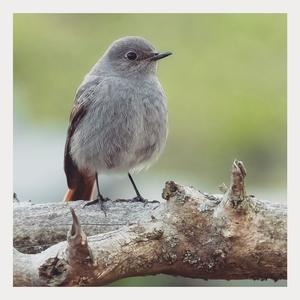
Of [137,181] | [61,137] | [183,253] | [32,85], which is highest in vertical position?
[32,85]

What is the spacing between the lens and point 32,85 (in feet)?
15.7

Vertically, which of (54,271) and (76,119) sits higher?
(76,119)

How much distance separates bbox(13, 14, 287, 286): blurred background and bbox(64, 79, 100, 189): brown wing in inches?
2.8

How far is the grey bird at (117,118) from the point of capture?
4590mm

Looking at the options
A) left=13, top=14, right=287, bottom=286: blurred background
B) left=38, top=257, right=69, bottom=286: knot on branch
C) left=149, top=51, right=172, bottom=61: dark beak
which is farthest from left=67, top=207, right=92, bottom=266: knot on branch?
left=149, top=51, right=172, bottom=61: dark beak

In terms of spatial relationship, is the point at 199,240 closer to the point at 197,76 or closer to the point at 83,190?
the point at 83,190

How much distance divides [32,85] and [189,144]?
1.20 m

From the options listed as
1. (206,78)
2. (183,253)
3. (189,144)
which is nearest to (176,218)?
(183,253)

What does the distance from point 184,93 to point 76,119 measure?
0.84m

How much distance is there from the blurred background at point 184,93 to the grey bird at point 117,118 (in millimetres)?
119

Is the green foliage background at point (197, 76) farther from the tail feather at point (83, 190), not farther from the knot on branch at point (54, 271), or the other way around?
the knot on branch at point (54, 271)

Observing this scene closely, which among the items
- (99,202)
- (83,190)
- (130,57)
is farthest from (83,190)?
(130,57)

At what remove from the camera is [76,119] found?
15.6 ft

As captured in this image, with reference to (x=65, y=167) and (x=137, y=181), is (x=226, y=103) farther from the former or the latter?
(x=65, y=167)
